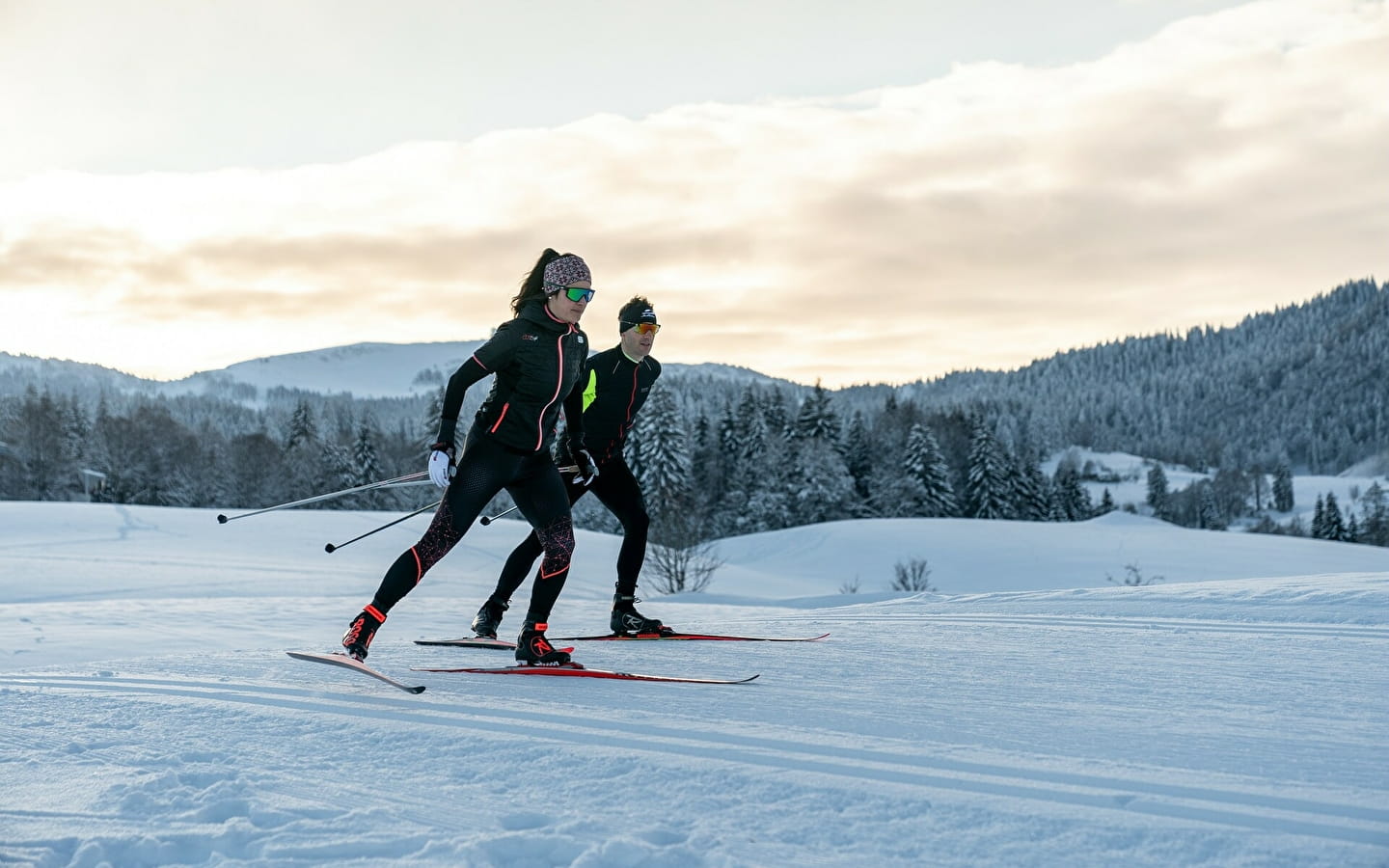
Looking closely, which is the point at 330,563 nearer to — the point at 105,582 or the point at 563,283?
the point at 105,582

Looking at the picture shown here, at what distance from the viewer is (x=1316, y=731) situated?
128 inches

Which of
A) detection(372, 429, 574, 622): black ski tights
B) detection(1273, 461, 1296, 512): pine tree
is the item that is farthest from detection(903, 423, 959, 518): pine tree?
detection(1273, 461, 1296, 512): pine tree

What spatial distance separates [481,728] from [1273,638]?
3996 mm

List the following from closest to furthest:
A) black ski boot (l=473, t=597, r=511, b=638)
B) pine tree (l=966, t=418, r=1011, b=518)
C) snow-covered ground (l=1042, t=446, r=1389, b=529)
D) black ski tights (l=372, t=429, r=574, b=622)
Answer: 1. black ski tights (l=372, t=429, r=574, b=622)
2. black ski boot (l=473, t=597, r=511, b=638)
3. pine tree (l=966, t=418, r=1011, b=518)
4. snow-covered ground (l=1042, t=446, r=1389, b=529)

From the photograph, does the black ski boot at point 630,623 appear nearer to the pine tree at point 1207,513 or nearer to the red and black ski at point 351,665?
the red and black ski at point 351,665

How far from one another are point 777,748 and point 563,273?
8.37 feet

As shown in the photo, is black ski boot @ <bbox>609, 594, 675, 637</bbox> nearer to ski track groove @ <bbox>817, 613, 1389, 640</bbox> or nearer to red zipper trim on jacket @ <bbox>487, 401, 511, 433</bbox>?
ski track groove @ <bbox>817, 613, 1389, 640</bbox>

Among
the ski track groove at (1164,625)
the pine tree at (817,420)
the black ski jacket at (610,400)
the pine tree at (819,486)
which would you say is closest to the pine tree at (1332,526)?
the pine tree at (817,420)

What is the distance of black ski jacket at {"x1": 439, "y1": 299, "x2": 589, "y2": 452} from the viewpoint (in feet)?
15.2

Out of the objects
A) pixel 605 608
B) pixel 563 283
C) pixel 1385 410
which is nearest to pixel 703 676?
pixel 563 283

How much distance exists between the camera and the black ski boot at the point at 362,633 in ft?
14.1

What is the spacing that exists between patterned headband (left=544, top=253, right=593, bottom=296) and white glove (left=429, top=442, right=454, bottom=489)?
2.92 ft

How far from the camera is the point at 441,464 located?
4582 millimetres

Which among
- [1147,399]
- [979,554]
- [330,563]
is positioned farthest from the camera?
[1147,399]
